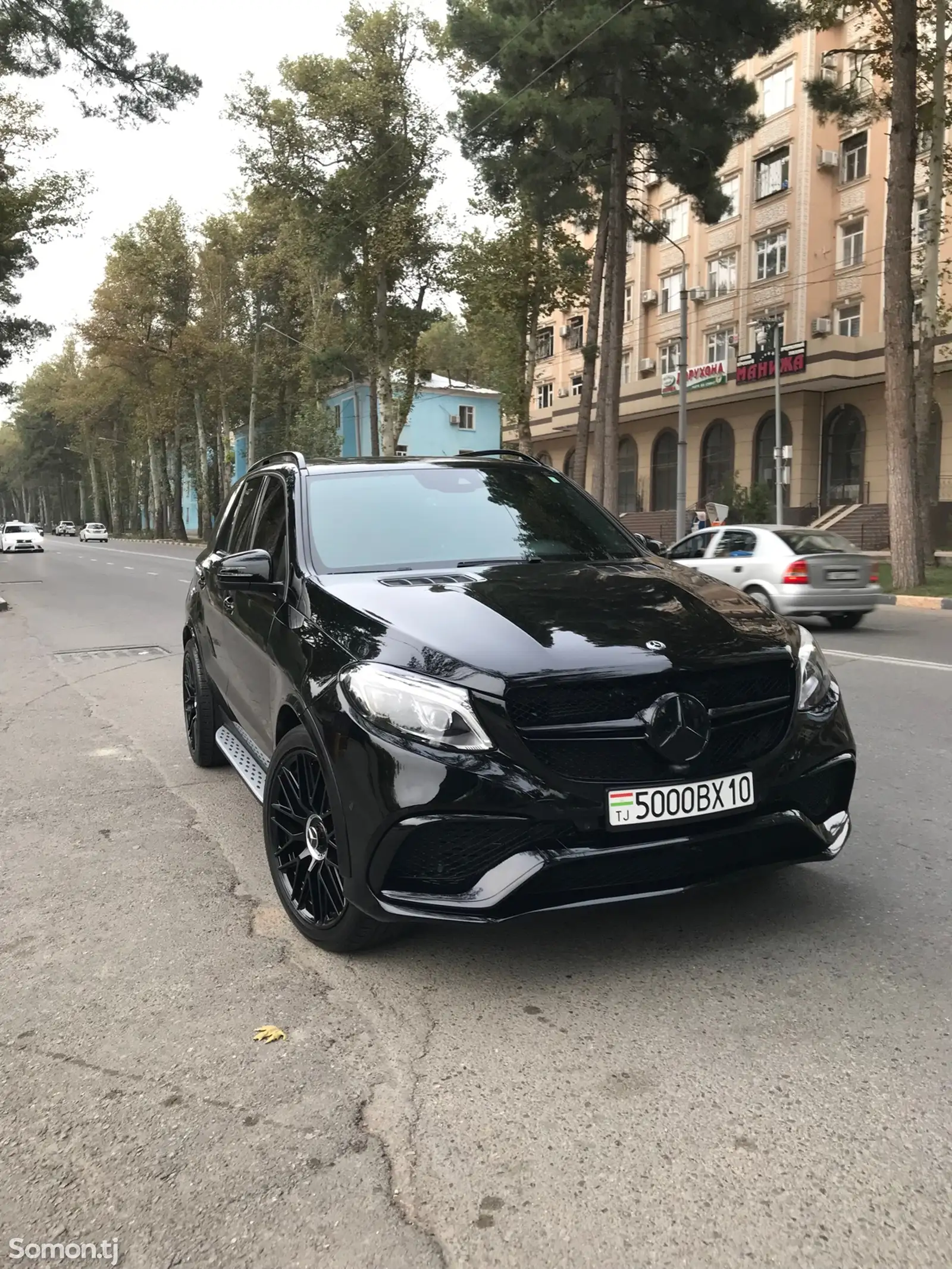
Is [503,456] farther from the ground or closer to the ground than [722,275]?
closer to the ground

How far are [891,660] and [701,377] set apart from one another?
30956mm

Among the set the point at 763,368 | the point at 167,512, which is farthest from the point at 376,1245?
the point at 167,512

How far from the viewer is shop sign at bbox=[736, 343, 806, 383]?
35.1 meters

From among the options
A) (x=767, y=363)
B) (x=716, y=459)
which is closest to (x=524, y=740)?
(x=767, y=363)

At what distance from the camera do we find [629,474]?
46875 millimetres

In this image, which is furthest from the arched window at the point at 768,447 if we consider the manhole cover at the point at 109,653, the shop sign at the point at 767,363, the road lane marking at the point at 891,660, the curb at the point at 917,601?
the manhole cover at the point at 109,653

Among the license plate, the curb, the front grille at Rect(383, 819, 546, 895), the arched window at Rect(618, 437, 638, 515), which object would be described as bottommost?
the curb

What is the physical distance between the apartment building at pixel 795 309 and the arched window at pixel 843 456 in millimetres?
47

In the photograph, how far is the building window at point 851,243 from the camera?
36.1 m

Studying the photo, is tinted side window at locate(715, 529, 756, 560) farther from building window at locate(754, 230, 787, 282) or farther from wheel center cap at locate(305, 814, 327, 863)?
building window at locate(754, 230, 787, 282)

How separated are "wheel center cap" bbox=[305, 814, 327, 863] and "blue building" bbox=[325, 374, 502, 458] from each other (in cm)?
5395

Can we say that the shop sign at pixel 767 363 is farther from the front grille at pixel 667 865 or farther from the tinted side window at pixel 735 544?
the front grille at pixel 667 865

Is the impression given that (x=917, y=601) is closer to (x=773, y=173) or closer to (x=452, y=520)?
(x=452, y=520)

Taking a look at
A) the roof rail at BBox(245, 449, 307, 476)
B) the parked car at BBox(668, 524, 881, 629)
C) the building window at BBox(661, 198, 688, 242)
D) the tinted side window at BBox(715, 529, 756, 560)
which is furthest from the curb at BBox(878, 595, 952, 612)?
the building window at BBox(661, 198, 688, 242)
